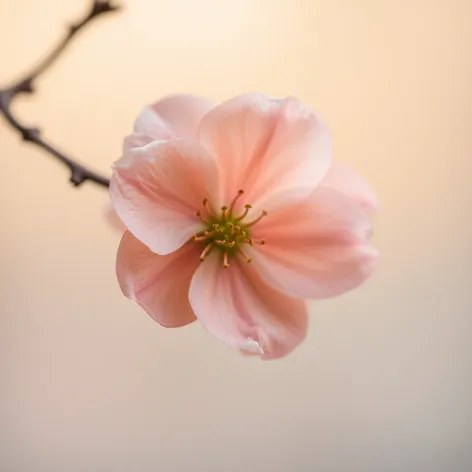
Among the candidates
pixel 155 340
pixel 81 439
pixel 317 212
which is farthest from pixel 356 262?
pixel 81 439

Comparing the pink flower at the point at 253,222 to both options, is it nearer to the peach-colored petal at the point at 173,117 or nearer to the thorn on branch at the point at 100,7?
the peach-colored petal at the point at 173,117

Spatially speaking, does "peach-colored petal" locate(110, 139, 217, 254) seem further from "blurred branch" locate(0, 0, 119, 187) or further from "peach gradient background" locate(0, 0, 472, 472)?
"peach gradient background" locate(0, 0, 472, 472)

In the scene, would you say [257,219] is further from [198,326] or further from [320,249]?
[198,326]

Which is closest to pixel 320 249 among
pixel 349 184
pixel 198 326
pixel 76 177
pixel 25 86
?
pixel 349 184

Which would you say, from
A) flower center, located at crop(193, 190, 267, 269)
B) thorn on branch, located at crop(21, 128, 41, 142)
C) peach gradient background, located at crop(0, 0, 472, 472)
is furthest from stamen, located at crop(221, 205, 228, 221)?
peach gradient background, located at crop(0, 0, 472, 472)

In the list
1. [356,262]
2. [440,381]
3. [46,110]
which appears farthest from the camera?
[440,381]

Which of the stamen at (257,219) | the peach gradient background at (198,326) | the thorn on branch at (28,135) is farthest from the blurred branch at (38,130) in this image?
the peach gradient background at (198,326)

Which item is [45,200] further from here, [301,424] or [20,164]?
[301,424]
